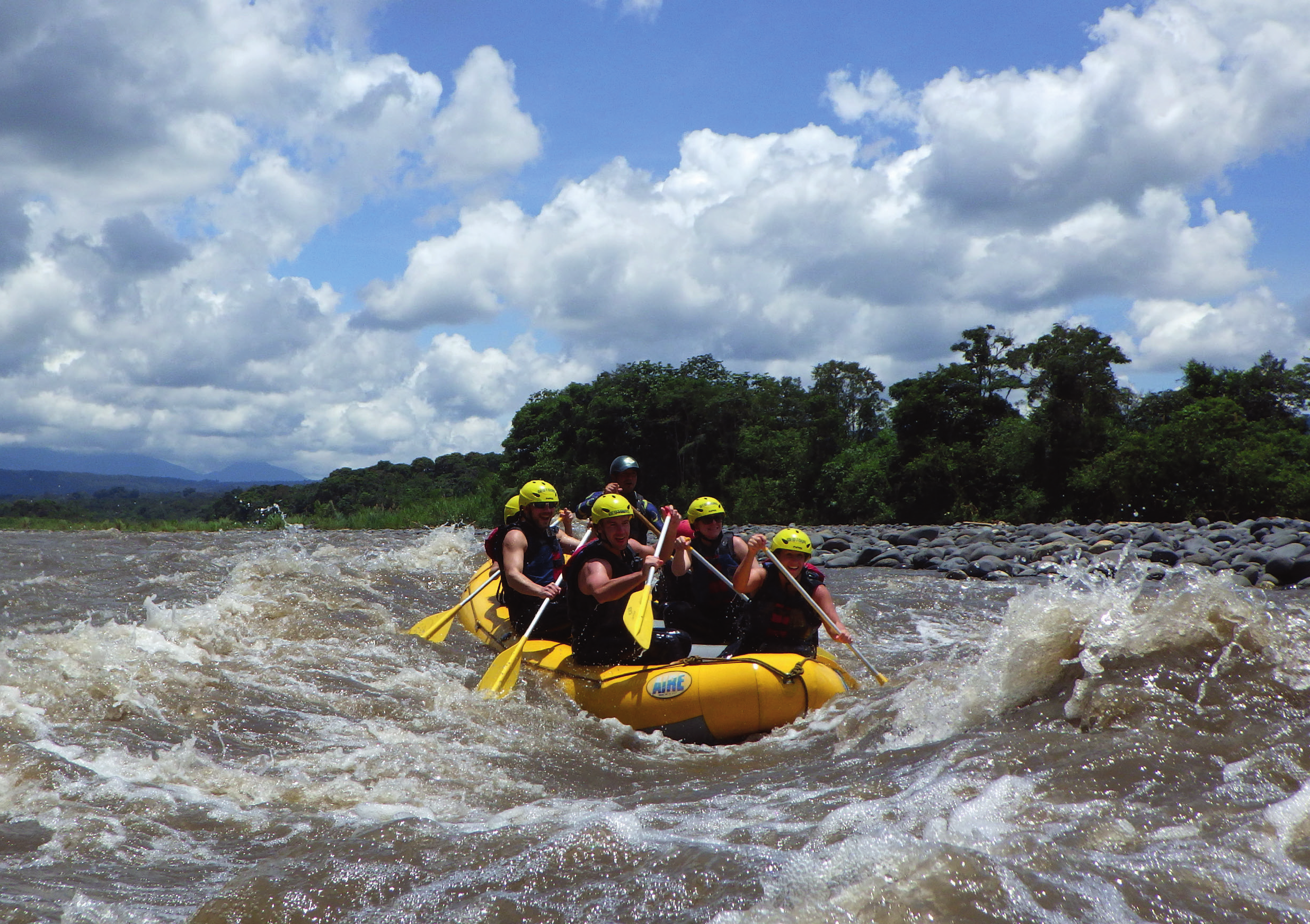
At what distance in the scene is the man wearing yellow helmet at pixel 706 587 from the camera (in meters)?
6.96

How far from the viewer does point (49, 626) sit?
326 inches

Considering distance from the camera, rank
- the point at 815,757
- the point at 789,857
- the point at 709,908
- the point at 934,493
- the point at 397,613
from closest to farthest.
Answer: the point at 709,908
the point at 789,857
the point at 815,757
the point at 397,613
the point at 934,493

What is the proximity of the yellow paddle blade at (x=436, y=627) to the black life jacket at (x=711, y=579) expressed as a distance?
2266 mm

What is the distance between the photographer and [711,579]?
7.02 meters

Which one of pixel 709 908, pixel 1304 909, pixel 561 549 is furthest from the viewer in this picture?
pixel 561 549

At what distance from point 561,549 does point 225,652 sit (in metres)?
2.68

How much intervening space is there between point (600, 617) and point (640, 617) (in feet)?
0.85

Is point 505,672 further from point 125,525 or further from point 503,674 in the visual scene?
point 125,525

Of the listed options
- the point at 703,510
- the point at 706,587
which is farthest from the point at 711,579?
the point at 703,510

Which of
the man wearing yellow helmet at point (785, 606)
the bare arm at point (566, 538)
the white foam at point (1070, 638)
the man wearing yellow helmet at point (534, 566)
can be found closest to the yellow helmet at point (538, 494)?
the man wearing yellow helmet at point (534, 566)

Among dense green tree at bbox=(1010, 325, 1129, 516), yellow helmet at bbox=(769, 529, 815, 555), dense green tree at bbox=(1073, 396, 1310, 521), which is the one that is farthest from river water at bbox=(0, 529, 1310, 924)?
dense green tree at bbox=(1010, 325, 1129, 516)

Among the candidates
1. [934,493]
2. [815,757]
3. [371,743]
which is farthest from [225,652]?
[934,493]

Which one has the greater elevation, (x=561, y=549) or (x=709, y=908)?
(x=561, y=549)

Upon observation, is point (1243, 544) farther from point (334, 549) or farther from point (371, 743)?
point (334, 549)
